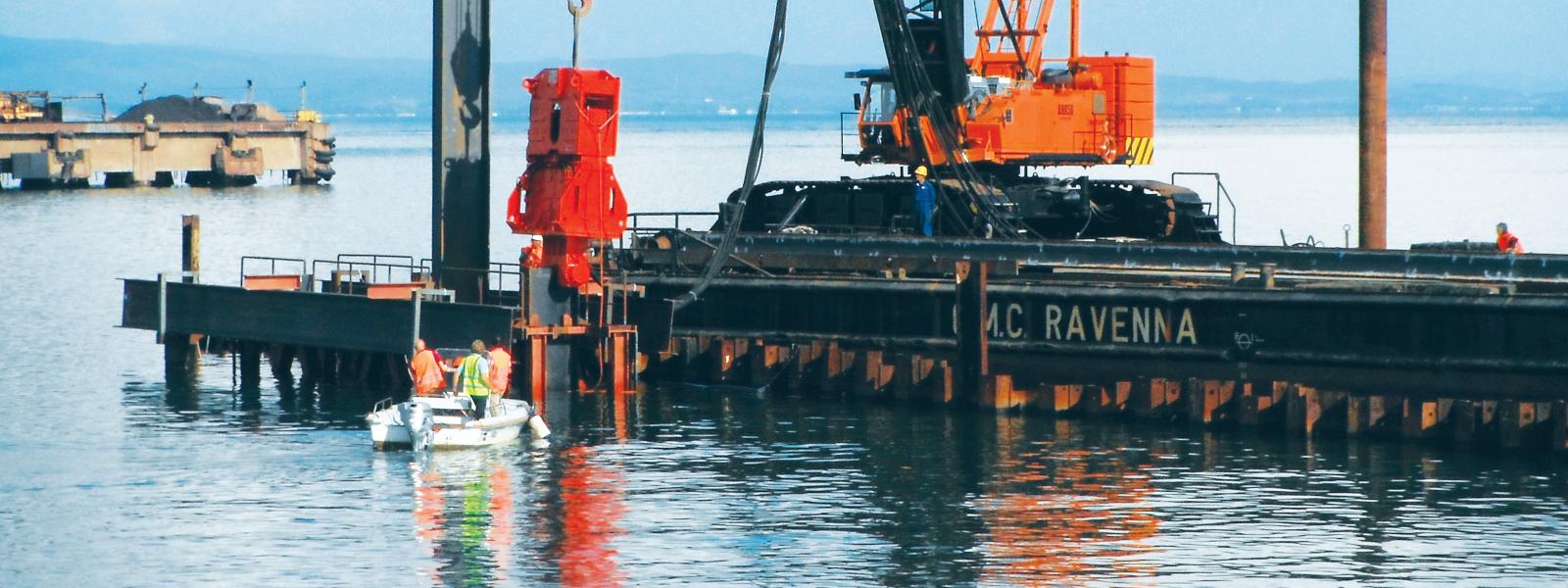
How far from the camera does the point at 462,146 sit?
39.1 metres

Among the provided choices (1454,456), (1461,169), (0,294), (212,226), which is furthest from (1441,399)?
(1461,169)

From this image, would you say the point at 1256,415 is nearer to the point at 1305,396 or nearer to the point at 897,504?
the point at 1305,396

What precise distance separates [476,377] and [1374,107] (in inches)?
676

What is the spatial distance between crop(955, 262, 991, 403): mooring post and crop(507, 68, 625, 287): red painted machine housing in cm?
566

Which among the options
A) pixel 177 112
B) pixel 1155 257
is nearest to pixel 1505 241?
pixel 1155 257

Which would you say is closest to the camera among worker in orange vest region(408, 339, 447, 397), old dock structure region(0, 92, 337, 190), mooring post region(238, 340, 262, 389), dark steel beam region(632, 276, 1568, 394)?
dark steel beam region(632, 276, 1568, 394)

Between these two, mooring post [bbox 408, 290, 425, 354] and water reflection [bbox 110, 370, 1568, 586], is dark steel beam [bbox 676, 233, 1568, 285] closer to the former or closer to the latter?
water reflection [bbox 110, 370, 1568, 586]

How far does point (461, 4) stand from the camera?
38625 mm

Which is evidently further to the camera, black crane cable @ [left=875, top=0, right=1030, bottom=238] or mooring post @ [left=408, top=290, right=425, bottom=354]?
black crane cable @ [left=875, top=0, right=1030, bottom=238]

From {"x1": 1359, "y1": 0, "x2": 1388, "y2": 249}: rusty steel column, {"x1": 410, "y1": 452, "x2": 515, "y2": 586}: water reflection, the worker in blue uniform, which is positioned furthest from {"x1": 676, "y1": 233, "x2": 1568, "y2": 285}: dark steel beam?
{"x1": 410, "y1": 452, "x2": 515, "y2": 586}: water reflection

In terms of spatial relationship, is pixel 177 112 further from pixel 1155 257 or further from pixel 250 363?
pixel 1155 257

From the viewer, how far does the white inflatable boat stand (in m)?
31.9

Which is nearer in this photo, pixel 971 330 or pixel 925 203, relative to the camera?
pixel 971 330

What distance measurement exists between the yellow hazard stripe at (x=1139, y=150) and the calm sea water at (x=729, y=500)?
10.1 meters
